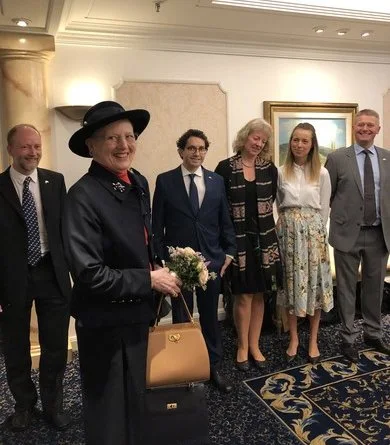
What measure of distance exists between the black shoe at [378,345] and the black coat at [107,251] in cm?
237

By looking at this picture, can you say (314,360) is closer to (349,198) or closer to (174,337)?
(349,198)

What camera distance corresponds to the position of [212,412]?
100 inches

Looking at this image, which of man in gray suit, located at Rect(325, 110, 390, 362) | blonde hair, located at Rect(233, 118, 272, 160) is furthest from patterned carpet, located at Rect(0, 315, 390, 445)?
blonde hair, located at Rect(233, 118, 272, 160)

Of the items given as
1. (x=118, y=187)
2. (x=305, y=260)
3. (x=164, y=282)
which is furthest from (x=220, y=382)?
(x=118, y=187)

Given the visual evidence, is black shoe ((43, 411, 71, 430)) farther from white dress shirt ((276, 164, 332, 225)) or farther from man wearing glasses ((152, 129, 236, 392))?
white dress shirt ((276, 164, 332, 225))

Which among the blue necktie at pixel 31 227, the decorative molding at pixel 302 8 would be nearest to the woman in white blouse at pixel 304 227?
the decorative molding at pixel 302 8

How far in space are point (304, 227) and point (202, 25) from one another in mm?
1845

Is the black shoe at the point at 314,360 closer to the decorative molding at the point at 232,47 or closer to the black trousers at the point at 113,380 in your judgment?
the black trousers at the point at 113,380

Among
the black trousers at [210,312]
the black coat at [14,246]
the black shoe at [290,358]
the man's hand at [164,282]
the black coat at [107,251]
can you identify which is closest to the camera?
the black coat at [107,251]

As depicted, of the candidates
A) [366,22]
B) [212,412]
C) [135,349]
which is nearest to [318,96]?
[366,22]

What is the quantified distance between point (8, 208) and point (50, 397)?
1075mm

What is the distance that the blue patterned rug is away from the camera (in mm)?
2297

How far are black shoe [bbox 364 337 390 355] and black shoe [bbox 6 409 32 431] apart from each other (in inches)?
96.5

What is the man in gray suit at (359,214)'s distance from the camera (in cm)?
307
